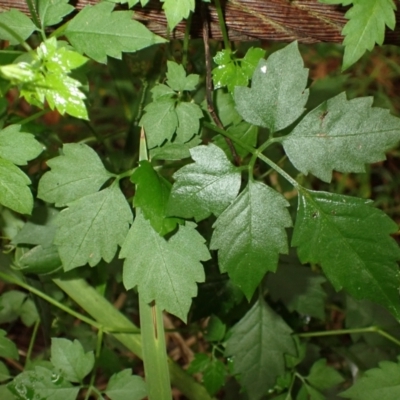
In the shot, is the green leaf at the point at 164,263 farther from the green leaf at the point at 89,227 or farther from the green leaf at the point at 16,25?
the green leaf at the point at 16,25

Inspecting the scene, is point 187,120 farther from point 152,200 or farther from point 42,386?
point 42,386

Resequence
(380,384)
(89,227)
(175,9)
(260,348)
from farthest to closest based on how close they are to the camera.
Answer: (260,348)
(380,384)
(89,227)
(175,9)

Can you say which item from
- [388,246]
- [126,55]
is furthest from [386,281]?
[126,55]

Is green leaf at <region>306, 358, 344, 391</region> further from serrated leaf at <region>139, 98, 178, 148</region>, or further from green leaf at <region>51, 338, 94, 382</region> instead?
serrated leaf at <region>139, 98, 178, 148</region>

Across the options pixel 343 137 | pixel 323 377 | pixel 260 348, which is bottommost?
pixel 323 377

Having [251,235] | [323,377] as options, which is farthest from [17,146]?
[323,377]
